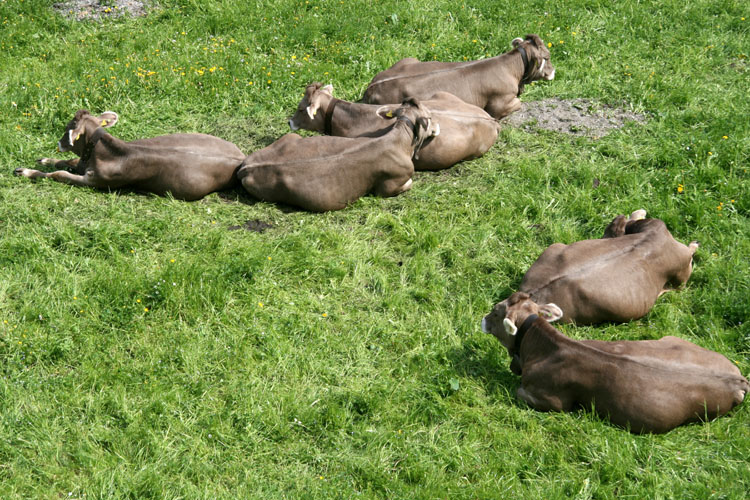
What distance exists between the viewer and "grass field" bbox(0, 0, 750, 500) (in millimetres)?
6152

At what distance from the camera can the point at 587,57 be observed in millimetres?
12578

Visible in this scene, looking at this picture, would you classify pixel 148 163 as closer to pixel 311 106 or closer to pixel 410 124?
pixel 311 106

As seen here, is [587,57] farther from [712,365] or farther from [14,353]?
[14,353]

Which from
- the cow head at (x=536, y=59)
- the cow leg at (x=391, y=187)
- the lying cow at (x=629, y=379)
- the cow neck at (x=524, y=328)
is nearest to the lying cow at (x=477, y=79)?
the cow head at (x=536, y=59)

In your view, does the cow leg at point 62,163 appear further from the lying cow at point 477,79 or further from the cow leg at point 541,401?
the cow leg at point 541,401

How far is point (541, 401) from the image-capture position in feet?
21.8

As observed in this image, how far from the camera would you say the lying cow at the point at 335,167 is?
30.4 feet

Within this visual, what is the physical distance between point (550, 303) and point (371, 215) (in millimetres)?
2789

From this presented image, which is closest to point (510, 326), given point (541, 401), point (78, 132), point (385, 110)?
point (541, 401)

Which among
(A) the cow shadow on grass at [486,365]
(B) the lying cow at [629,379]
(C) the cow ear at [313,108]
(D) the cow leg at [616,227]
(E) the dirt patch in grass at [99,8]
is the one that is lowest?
(A) the cow shadow on grass at [486,365]

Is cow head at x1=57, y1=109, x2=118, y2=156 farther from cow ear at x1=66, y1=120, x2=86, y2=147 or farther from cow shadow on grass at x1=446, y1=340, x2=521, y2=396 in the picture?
cow shadow on grass at x1=446, y1=340, x2=521, y2=396

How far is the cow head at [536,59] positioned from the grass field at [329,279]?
343 mm

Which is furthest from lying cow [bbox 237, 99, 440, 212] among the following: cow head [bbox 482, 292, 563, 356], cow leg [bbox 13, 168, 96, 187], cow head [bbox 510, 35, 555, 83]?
cow head [bbox 482, 292, 563, 356]

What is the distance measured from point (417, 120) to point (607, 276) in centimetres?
349
